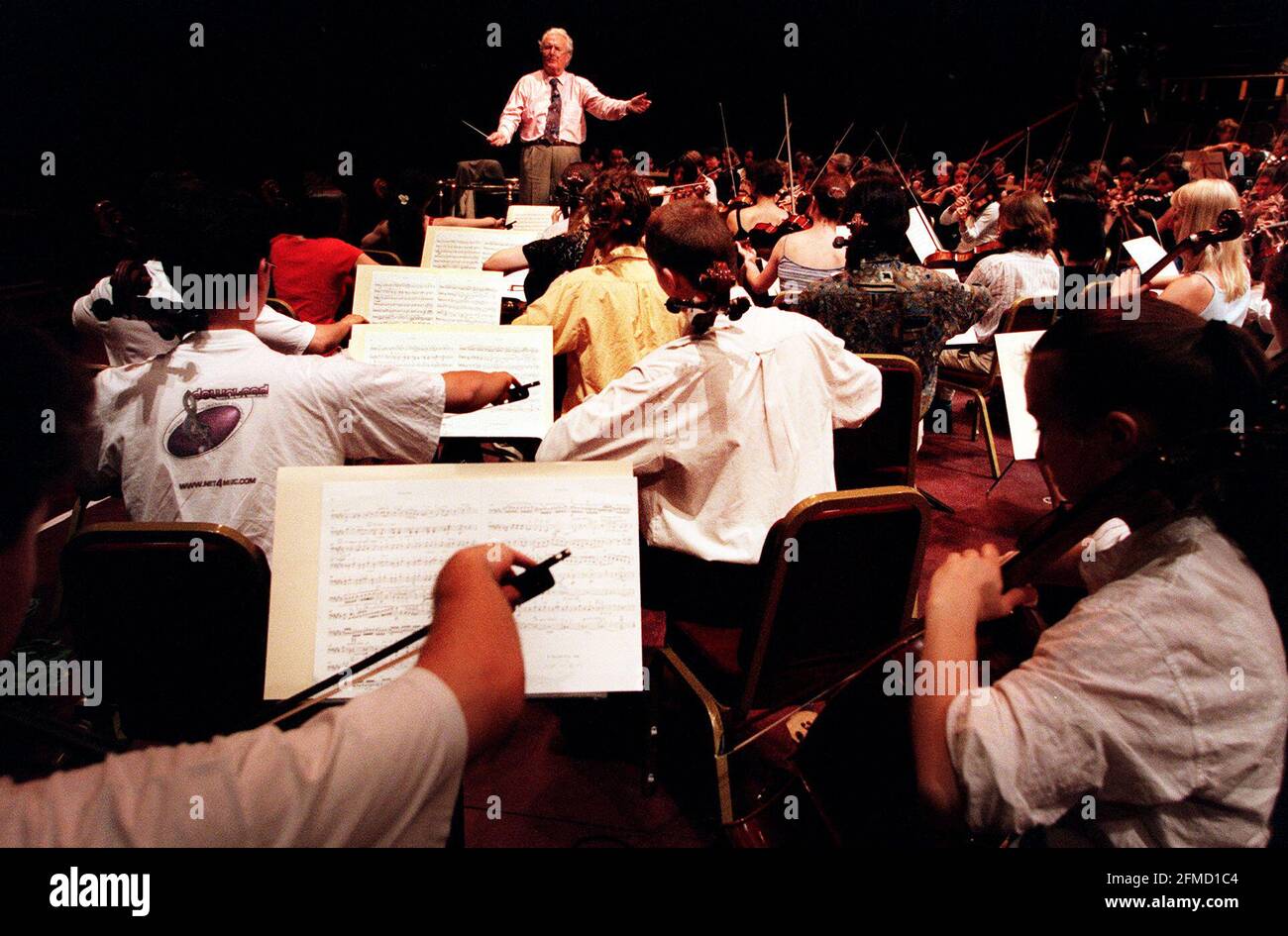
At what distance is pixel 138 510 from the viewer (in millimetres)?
1706

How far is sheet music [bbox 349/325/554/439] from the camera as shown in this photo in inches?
95.0

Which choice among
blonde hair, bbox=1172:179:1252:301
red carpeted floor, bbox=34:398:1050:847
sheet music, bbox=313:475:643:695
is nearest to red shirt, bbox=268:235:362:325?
red carpeted floor, bbox=34:398:1050:847

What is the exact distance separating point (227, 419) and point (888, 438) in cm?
228

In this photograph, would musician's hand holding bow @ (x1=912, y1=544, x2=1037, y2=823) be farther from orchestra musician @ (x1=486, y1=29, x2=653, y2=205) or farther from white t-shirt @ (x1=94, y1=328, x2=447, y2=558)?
orchestra musician @ (x1=486, y1=29, x2=653, y2=205)

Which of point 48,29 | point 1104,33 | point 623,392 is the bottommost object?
point 623,392

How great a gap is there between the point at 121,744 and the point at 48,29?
8538mm

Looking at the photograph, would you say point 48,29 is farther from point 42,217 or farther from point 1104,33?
point 1104,33

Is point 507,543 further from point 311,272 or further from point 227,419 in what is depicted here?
point 311,272

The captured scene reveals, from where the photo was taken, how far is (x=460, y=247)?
4.19 m

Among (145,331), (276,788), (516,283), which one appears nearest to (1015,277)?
(516,283)

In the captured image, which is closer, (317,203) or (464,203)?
(317,203)

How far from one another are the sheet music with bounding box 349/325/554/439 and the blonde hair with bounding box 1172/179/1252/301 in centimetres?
320

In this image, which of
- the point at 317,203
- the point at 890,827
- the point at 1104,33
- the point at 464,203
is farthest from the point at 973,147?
the point at 890,827
